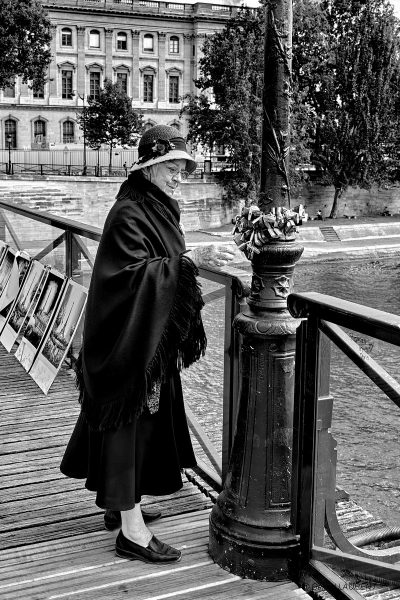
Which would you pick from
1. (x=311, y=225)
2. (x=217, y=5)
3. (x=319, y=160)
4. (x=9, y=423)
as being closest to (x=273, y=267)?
(x=9, y=423)

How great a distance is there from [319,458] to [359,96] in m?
44.4

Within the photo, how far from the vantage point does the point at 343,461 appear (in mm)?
12070

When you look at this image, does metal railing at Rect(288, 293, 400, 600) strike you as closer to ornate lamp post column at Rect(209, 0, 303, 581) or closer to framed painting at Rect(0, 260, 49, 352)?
ornate lamp post column at Rect(209, 0, 303, 581)

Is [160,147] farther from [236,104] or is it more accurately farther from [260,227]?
[236,104]

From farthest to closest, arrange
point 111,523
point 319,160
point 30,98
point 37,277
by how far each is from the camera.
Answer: point 30,98 → point 319,160 → point 37,277 → point 111,523

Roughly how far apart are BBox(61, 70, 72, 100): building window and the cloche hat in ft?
224

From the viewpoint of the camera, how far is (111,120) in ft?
177

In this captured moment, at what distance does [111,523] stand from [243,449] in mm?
848

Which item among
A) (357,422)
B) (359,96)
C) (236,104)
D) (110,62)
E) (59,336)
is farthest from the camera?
(110,62)

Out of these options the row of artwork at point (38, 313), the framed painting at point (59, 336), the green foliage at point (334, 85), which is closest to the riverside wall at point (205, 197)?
the green foliage at point (334, 85)

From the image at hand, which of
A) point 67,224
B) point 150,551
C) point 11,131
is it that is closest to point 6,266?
point 67,224

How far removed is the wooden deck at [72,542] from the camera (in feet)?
9.89

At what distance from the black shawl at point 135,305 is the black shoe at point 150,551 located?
57 cm

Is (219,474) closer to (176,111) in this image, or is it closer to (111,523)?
(111,523)
